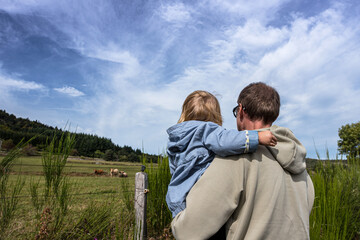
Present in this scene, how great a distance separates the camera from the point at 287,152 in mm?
1037

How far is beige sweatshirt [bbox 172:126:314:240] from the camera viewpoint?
0.96 meters

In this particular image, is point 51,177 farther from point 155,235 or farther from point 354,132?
point 354,132

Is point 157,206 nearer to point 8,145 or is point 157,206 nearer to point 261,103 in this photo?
point 8,145

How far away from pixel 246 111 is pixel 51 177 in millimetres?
2292

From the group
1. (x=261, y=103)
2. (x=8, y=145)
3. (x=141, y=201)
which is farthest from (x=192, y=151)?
(x=141, y=201)

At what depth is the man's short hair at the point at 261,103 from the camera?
1.13m

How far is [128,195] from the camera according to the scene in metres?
3.76

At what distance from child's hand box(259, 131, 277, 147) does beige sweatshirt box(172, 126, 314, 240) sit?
0.04m

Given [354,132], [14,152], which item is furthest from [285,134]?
[354,132]

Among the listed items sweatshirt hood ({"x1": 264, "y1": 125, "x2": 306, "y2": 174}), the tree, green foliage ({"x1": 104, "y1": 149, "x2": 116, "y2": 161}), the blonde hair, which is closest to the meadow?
the blonde hair

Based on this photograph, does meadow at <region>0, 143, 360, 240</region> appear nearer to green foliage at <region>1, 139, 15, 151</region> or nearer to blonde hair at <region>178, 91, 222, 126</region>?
green foliage at <region>1, 139, 15, 151</region>

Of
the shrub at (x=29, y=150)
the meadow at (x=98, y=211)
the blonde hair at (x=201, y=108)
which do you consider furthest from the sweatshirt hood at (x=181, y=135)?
the shrub at (x=29, y=150)

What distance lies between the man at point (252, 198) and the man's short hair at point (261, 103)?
0.27ft

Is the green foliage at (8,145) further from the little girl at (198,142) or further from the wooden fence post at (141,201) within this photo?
the little girl at (198,142)
